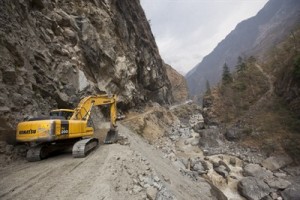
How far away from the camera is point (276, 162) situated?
1781 cm

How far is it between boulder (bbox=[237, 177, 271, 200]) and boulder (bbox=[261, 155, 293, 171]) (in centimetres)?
387

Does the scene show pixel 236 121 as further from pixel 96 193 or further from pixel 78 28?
pixel 96 193

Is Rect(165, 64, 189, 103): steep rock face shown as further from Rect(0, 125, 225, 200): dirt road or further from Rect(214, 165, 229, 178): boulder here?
Rect(0, 125, 225, 200): dirt road

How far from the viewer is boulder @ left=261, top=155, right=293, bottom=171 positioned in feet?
57.1

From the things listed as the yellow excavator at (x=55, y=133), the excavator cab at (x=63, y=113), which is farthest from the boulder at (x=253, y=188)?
the excavator cab at (x=63, y=113)

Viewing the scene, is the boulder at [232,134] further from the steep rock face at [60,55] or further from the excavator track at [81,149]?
the excavator track at [81,149]

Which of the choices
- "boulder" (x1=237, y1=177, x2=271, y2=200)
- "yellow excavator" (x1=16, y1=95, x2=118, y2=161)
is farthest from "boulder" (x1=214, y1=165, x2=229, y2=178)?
"yellow excavator" (x1=16, y1=95, x2=118, y2=161)

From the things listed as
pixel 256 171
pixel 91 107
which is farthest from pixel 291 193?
pixel 91 107

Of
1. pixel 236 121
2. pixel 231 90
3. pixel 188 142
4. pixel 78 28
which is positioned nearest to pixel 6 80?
pixel 78 28

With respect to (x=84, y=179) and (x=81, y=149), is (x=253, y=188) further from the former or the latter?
→ (x=84, y=179)

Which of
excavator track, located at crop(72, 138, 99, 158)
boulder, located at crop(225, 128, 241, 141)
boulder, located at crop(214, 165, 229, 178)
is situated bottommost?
boulder, located at crop(214, 165, 229, 178)

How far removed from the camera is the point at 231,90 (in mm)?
31938

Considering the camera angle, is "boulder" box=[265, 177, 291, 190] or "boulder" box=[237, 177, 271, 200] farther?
"boulder" box=[265, 177, 291, 190]

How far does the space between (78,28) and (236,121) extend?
70.9 feet
